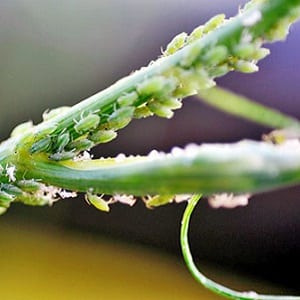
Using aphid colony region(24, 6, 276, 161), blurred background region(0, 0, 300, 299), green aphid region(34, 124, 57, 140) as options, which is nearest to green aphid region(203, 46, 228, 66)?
aphid colony region(24, 6, 276, 161)

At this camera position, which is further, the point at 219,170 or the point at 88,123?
the point at 88,123

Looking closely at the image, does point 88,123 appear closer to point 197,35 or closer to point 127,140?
point 197,35

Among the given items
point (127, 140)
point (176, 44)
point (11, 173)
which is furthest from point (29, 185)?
point (127, 140)

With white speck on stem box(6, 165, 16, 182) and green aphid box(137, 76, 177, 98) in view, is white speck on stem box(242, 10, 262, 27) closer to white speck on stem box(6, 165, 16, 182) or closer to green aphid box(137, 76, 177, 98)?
green aphid box(137, 76, 177, 98)

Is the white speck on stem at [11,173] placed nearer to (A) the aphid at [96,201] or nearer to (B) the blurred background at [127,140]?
(A) the aphid at [96,201]

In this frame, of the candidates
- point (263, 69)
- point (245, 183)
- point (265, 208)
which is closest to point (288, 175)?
point (245, 183)

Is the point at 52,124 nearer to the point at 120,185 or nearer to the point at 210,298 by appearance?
the point at 120,185

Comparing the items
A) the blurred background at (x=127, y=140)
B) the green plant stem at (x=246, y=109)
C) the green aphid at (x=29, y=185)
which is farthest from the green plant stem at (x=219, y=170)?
the blurred background at (x=127, y=140)
